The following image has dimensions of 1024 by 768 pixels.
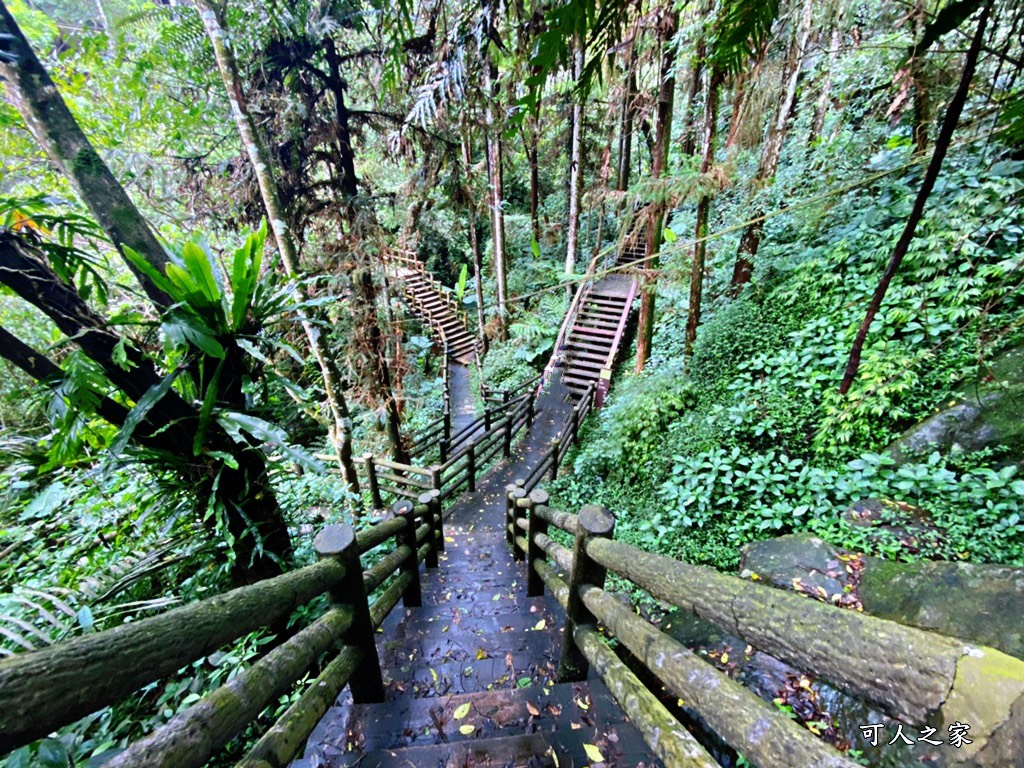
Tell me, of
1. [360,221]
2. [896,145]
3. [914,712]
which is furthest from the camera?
[896,145]

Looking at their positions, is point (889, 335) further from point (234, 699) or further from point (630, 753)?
point (234, 699)

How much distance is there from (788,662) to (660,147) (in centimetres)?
645

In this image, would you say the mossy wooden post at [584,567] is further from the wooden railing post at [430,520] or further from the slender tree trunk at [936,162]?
the slender tree trunk at [936,162]

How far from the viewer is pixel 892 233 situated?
520 cm

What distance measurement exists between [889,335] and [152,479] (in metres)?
7.01

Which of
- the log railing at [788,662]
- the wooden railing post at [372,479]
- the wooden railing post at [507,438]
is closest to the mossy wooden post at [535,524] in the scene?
the log railing at [788,662]

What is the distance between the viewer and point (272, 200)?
3.71 m

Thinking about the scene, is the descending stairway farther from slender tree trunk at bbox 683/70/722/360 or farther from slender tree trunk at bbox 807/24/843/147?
slender tree trunk at bbox 807/24/843/147

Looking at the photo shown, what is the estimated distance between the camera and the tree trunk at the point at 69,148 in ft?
6.64

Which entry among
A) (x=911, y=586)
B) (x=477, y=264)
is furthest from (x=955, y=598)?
(x=477, y=264)

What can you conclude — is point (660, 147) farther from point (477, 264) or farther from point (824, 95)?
point (477, 264)

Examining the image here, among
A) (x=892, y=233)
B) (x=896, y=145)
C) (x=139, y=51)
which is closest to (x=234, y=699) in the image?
(x=139, y=51)

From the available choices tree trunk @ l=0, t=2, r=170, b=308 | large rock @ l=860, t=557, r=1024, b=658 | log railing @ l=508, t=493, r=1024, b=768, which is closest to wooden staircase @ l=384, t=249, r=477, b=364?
tree trunk @ l=0, t=2, r=170, b=308

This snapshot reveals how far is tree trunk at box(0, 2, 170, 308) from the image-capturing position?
79.7 inches
